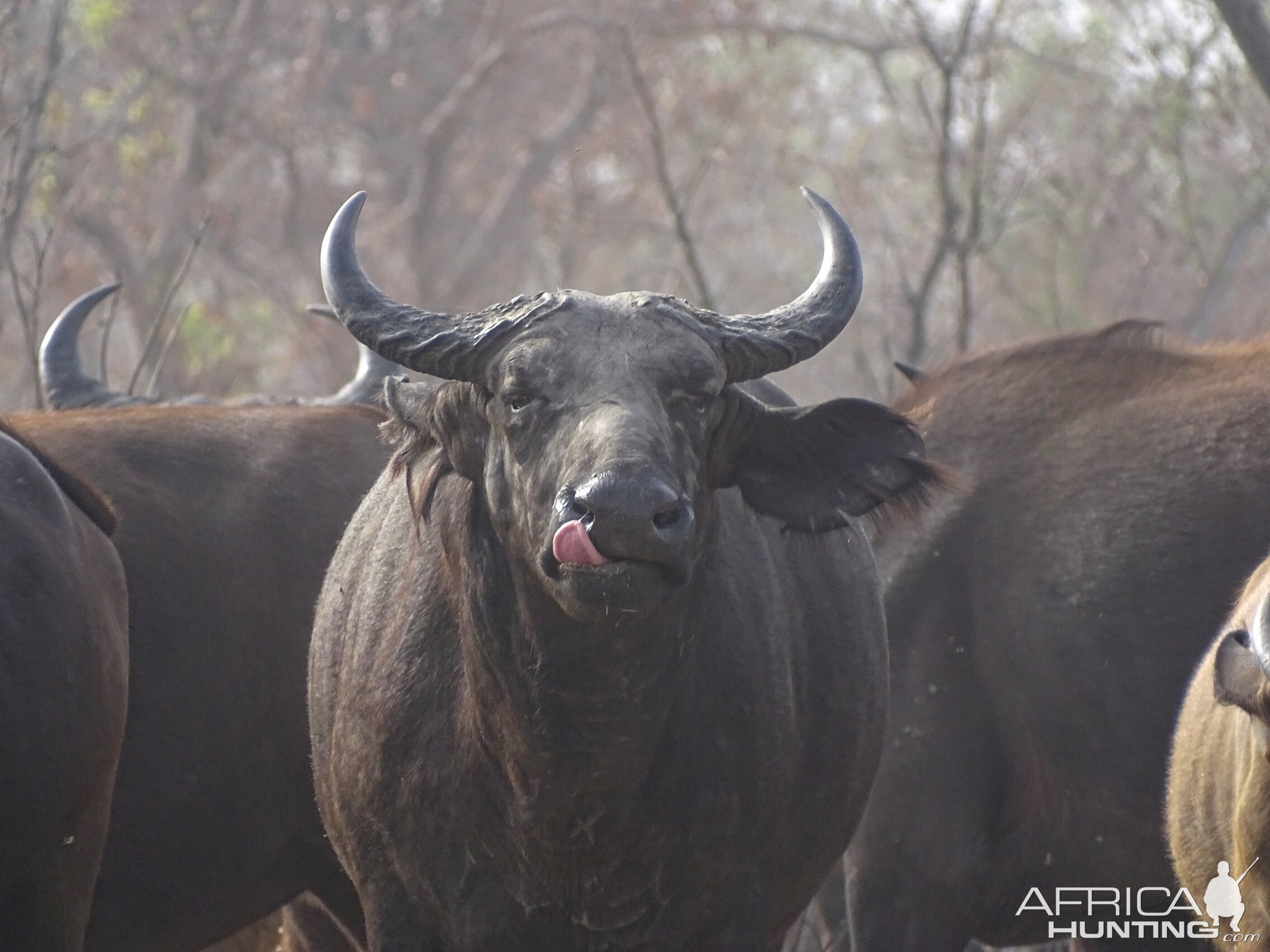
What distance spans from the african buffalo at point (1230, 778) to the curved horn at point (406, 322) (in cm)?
180

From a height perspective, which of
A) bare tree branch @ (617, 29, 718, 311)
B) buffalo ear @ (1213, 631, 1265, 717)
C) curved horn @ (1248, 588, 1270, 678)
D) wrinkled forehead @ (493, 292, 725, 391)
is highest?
bare tree branch @ (617, 29, 718, 311)

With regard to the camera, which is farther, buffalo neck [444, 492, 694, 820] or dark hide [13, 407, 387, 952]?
dark hide [13, 407, 387, 952]

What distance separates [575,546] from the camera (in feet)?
11.5

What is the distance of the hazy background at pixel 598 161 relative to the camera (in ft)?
46.6

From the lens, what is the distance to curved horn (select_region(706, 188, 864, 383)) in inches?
163

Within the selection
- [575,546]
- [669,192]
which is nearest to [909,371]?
[669,192]

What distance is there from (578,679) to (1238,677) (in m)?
1.49

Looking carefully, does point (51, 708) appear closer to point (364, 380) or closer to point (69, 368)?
point (364, 380)

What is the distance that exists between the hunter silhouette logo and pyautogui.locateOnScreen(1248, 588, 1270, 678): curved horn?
0.65 metres

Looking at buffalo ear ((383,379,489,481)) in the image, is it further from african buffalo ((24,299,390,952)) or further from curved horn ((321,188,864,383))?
african buffalo ((24,299,390,952))

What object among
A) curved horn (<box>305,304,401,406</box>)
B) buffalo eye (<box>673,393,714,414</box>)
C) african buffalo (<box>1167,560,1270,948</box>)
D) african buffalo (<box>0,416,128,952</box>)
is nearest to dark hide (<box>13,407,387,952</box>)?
african buffalo (<box>0,416,128,952</box>)

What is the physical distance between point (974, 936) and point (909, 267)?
668 inches

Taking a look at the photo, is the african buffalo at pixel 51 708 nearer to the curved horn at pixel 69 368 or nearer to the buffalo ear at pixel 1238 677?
the curved horn at pixel 69 368

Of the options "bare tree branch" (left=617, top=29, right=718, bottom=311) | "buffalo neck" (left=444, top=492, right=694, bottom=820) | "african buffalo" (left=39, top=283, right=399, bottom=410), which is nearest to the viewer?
"buffalo neck" (left=444, top=492, right=694, bottom=820)
